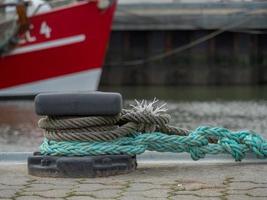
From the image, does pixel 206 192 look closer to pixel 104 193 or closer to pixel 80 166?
pixel 104 193

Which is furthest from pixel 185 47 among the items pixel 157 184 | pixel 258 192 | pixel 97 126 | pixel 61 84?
pixel 258 192

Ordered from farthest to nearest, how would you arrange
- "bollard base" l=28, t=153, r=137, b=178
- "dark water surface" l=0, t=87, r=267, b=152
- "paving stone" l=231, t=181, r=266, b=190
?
"dark water surface" l=0, t=87, r=267, b=152 → "bollard base" l=28, t=153, r=137, b=178 → "paving stone" l=231, t=181, r=266, b=190

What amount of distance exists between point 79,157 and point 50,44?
13782mm

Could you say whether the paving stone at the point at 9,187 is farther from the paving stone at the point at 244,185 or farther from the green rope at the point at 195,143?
the paving stone at the point at 244,185

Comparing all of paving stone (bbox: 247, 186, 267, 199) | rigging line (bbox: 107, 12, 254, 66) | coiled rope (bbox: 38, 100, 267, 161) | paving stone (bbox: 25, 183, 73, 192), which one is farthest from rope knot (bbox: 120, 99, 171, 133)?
rigging line (bbox: 107, 12, 254, 66)

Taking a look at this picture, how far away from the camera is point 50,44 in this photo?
1750 centimetres

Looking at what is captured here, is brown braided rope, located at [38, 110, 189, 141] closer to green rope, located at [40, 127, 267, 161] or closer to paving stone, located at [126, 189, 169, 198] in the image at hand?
green rope, located at [40, 127, 267, 161]

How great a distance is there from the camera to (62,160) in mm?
3857

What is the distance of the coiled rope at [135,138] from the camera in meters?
3.97

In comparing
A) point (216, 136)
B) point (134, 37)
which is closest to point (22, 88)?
point (134, 37)

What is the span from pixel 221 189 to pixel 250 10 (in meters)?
22.8

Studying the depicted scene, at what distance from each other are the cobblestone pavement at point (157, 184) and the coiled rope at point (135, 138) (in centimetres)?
10

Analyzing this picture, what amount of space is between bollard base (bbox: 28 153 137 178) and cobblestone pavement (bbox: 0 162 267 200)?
0.14ft

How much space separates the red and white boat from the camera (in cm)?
1728
